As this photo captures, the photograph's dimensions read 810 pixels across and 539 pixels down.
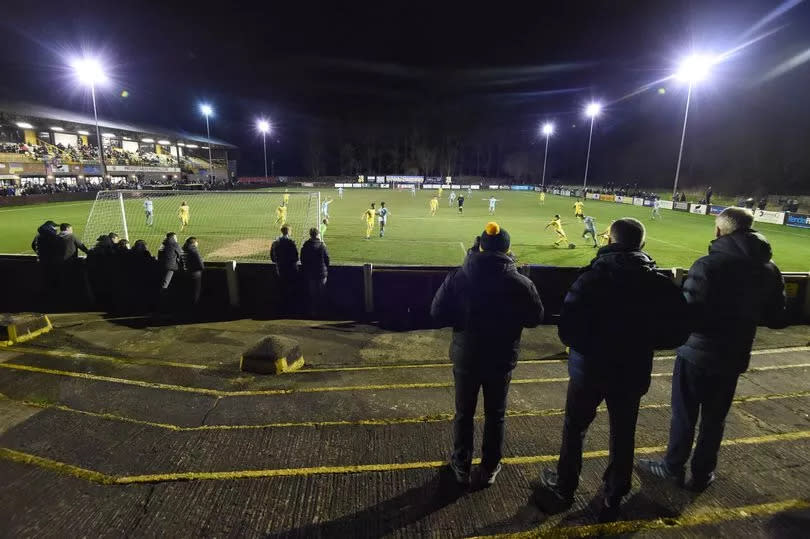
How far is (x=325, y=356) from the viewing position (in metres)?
7.01

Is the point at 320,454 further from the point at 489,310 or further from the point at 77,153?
the point at 77,153

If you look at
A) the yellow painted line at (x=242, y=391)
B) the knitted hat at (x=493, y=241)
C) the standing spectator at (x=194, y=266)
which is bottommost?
the yellow painted line at (x=242, y=391)

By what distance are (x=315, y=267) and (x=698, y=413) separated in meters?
7.38

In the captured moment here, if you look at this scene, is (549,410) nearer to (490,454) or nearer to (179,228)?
(490,454)

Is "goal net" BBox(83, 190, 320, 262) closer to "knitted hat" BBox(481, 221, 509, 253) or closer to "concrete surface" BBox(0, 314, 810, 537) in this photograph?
"concrete surface" BBox(0, 314, 810, 537)

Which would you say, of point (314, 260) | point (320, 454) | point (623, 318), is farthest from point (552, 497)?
point (314, 260)

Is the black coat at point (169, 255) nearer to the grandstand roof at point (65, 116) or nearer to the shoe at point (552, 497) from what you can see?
the shoe at point (552, 497)

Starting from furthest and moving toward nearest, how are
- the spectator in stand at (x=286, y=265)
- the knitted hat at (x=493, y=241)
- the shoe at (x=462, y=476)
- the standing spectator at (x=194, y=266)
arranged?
1. the spectator in stand at (x=286, y=265)
2. the standing spectator at (x=194, y=266)
3. the shoe at (x=462, y=476)
4. the knitted hat at (x=493, y=241)

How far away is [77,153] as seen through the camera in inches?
2105

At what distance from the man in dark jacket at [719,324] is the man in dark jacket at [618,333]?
45 centimetres

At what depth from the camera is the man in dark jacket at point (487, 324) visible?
3.27 metres

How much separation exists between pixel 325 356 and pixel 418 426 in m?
3.00

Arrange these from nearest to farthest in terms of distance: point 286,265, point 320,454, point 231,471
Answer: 1. point 231,471
2. point 320,454
3. point 286,265

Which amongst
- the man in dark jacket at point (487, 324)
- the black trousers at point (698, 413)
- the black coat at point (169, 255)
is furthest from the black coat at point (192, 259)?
the black trousers at point (698, 413)
